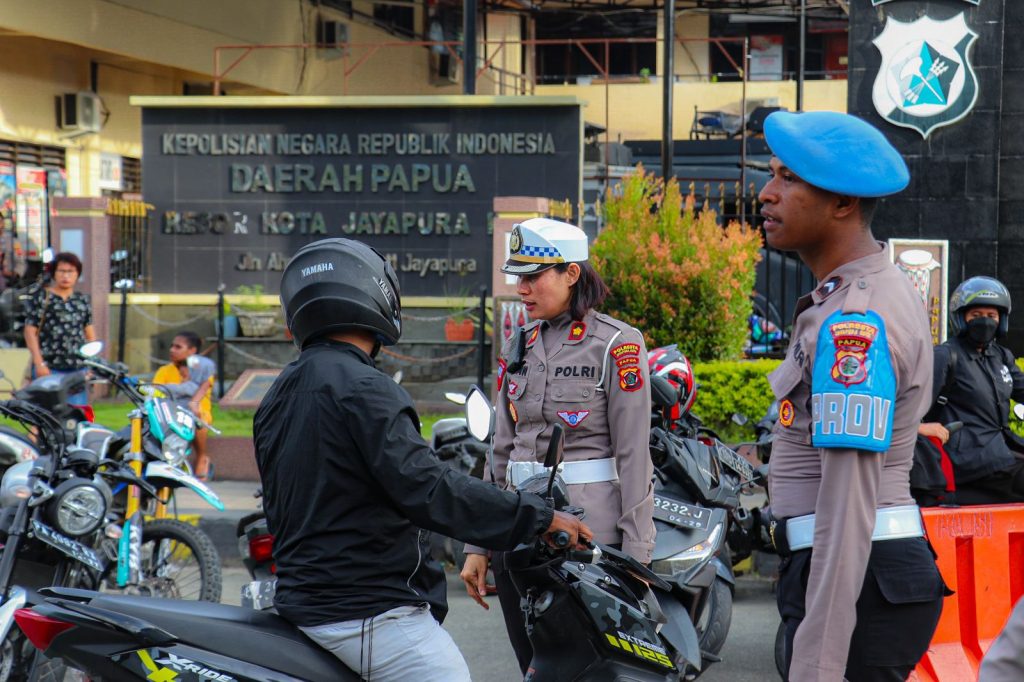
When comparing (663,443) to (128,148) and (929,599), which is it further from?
(128,148)

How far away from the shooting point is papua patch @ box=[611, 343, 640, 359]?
4.23 m

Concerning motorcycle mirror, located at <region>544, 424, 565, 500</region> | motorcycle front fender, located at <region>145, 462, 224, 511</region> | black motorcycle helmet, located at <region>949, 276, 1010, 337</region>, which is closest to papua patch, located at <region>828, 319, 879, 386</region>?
motorcycle mirror, located at <region>544, 424, 565, 500</region>

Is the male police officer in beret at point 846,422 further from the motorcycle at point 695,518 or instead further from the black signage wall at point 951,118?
the black signage wall at point 951,118

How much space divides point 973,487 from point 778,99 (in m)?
23.2

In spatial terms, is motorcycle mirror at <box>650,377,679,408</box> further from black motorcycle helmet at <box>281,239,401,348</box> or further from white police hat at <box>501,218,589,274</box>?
black motorcycle helmet at <box>281,239,401,348</box>

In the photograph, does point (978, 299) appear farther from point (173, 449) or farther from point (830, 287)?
point (173, 449)

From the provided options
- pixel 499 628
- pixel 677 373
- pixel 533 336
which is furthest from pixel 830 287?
pixel 499 628

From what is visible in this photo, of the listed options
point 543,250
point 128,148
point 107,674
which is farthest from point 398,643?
point 128,148

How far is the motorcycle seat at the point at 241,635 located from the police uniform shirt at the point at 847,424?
1.07 metres

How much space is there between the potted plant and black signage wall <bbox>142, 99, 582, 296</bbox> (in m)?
0.57

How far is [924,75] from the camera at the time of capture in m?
9.78

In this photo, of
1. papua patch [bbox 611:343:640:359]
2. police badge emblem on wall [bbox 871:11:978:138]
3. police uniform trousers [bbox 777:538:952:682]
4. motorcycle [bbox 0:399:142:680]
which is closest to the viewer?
police uniform trousers [bbox 777:538:952:682]

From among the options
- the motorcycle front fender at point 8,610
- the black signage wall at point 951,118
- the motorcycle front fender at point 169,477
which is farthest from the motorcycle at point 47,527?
the black signage wall at point 951,118

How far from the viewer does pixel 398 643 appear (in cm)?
288
